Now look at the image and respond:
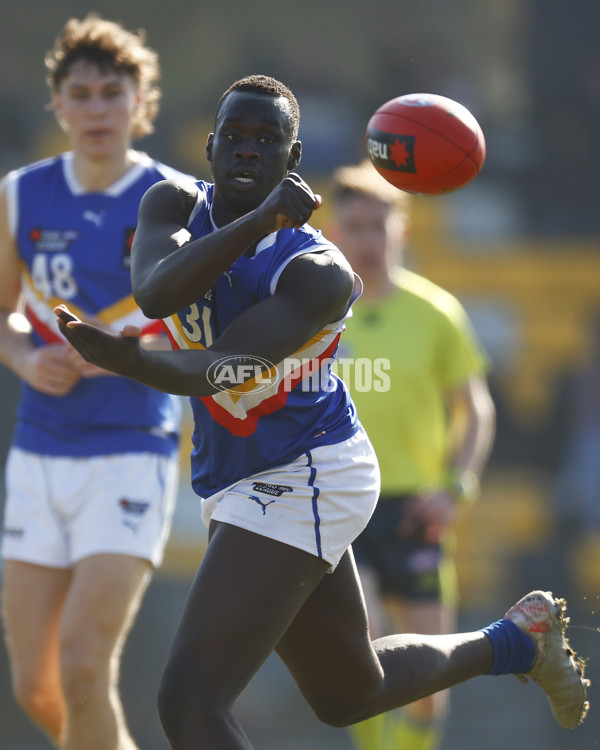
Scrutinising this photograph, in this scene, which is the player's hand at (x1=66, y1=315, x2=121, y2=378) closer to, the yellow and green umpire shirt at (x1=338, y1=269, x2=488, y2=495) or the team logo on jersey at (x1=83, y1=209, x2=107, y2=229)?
the team logo on jersey at (x1=83, y1=209, x2=107, y2=229)

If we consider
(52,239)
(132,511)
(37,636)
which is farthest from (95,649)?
(52,239)

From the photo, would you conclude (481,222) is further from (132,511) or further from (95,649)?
(95,649)

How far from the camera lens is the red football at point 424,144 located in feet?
12.8

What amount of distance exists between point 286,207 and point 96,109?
2.13 metres

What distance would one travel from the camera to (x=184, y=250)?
2.95 metres

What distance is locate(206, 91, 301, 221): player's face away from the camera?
3.19 m

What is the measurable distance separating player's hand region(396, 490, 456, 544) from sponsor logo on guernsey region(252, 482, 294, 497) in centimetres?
239

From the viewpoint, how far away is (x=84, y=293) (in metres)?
4.64

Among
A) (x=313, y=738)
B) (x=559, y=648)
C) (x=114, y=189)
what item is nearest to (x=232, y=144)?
(x=114, y=189)

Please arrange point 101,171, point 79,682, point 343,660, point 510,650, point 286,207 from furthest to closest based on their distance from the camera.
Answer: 1. point 101,171
2. point 79,682
3. point 510,650
4. point 343,660
5. point 286,207

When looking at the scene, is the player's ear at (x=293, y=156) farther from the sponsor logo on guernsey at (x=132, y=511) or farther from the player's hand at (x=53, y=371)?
the sponsor logo on guernsey at (x=132, y=511)

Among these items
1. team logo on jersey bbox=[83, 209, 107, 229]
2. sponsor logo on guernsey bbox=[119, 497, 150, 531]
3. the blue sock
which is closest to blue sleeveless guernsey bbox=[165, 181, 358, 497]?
the blue sock

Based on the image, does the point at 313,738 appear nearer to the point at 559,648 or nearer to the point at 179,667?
the point at 559,648

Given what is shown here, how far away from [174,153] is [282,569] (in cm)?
918
